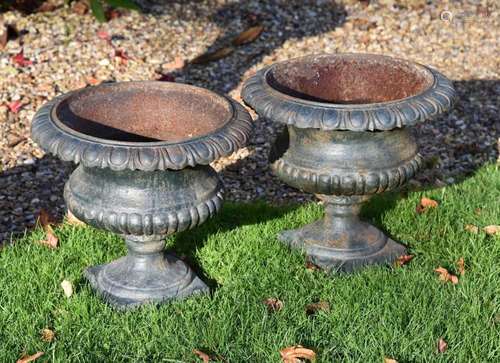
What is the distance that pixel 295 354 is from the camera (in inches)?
165

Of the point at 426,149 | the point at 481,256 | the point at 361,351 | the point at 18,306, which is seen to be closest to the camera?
the point at 361,351

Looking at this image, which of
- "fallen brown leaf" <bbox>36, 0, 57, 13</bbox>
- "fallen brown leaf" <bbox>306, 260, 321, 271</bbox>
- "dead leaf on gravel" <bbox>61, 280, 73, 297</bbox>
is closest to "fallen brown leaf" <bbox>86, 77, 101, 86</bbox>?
"fallen brown leaf" <bbox>36, 0, 57, 13</bbox>

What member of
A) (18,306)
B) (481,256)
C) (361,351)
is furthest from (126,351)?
(481,256)

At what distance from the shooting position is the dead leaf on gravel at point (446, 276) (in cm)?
484

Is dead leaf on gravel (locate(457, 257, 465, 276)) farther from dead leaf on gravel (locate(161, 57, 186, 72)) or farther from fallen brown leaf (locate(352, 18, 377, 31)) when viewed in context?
fallen brown leaf (locate(352, 18, 377, 31))

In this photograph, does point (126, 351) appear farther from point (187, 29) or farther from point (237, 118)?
point (187, 29)

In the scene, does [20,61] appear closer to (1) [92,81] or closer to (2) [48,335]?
(1) [92,81]

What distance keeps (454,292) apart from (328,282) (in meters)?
0.67

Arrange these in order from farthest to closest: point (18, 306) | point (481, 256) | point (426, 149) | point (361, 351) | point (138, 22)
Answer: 1. point (138, 22)
2. point (426, 149)
3. point (481, 256)
4. point (18, 306)
5. point (361, 351)

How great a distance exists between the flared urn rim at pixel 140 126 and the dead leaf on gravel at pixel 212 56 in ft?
9.44

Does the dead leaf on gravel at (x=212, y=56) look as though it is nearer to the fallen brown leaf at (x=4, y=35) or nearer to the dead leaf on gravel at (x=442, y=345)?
the fallen brown leaf at (x=4, y=35)

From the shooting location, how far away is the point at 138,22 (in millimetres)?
8164

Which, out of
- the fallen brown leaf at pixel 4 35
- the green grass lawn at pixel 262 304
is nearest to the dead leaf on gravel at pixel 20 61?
the fallen brown leaf at pixel 4 35

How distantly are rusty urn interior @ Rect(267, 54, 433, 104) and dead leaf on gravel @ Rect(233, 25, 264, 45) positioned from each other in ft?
9.51
